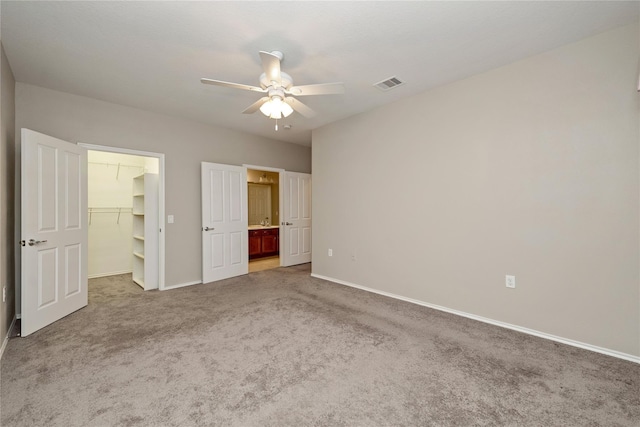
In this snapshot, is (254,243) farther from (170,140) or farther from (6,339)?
(6,339)

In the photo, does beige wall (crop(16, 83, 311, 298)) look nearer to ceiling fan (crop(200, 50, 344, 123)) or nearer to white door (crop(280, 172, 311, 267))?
white door (crop(280, 172, 311, 267))

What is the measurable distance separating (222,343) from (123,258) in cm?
392

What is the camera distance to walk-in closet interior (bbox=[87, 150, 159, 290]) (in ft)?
13.8

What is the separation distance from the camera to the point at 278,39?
90.7 inches

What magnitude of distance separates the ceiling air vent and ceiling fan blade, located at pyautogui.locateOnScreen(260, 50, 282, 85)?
1340 millimetres

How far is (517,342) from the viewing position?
247cm

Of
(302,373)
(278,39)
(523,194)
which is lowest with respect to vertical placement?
(302,373)

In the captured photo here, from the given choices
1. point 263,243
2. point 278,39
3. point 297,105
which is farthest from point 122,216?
point 278,39

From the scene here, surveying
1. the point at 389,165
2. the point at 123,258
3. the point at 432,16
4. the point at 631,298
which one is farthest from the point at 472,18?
the point at 123,258

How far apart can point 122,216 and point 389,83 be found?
5.22m

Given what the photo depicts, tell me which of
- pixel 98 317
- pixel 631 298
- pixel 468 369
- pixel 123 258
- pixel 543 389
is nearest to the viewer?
pixel 543 389

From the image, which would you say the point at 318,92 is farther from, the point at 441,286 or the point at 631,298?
the point at 631,298

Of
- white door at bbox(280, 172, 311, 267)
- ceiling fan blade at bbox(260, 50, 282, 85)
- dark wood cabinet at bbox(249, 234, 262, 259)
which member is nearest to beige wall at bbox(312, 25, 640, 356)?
ceiling fan blade at bbox(260, 50, 282, 85)

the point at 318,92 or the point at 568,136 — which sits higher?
the point at 318,92
